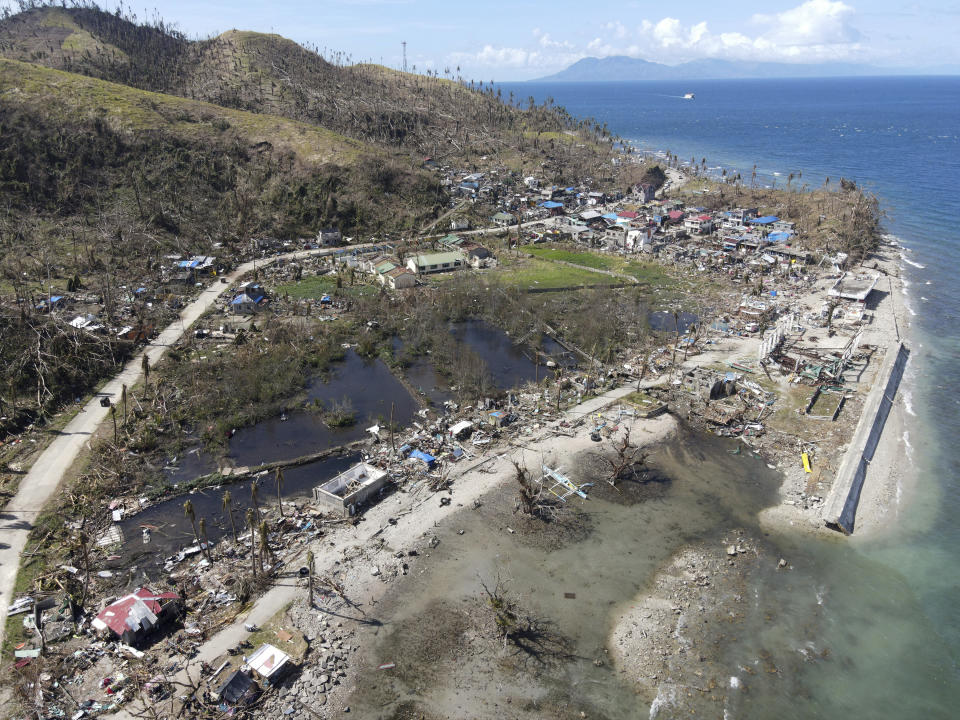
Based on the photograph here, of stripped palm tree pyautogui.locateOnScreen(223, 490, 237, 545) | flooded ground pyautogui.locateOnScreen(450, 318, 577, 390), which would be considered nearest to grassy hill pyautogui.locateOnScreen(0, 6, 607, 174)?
flooded ground pyautogui.locateOnScreen(450, 318, 577, 390)

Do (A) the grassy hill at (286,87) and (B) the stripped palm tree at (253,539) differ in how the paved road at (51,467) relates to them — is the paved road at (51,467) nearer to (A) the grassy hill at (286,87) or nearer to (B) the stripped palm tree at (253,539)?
(B) the stripped palm tree at (253,539)

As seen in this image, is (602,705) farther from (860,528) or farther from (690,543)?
(860,528)

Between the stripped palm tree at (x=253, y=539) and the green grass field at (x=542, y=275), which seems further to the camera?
the green grass field at (x=542, y=275)

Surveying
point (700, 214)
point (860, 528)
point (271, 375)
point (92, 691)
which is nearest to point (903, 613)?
point (860, 528)

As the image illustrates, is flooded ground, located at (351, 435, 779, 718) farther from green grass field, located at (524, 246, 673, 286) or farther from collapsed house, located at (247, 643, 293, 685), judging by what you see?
green grass field, located at (524, 246, 673, 286)

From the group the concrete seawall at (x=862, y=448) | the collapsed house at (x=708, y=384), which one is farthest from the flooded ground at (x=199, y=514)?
the concrete seawall at (x=862, y=448)

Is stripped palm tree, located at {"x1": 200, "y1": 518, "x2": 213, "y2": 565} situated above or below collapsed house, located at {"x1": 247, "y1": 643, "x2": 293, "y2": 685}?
above
